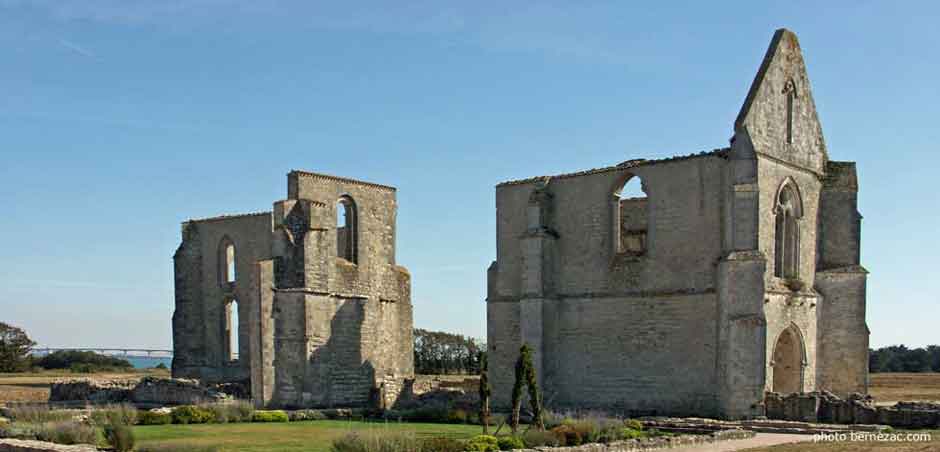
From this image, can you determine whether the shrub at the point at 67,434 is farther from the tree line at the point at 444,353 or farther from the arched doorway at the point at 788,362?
the tree line at the point at 444,353

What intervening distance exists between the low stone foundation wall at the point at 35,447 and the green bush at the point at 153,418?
6496 millimetres

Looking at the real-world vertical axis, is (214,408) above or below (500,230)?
below

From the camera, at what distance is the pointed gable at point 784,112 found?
24.0 metres

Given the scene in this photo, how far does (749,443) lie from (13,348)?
47.2 metres

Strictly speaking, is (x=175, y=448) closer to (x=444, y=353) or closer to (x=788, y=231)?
(x=788, y=231)

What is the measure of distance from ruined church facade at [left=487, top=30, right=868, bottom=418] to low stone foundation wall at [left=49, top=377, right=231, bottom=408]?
8752 mm

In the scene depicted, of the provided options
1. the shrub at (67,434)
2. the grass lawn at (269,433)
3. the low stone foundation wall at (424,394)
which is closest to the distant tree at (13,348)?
the low stone foundation wall at (424,394)

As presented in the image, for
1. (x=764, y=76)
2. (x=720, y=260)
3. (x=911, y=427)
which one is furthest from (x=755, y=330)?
(x=764, y=76)

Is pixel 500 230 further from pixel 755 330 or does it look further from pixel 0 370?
pixel 0 370

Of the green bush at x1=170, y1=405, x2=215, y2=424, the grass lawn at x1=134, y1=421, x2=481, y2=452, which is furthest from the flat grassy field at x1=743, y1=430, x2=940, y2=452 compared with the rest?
the green bush at x1=170, y1=405, x2=215, y2=424

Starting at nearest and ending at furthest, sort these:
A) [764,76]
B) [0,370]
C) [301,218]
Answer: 1. [764,76]
2. [301,218]
3. [0,370]

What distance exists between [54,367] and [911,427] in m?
50.2

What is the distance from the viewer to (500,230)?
29.0m

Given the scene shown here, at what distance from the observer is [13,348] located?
5356 centimetres
